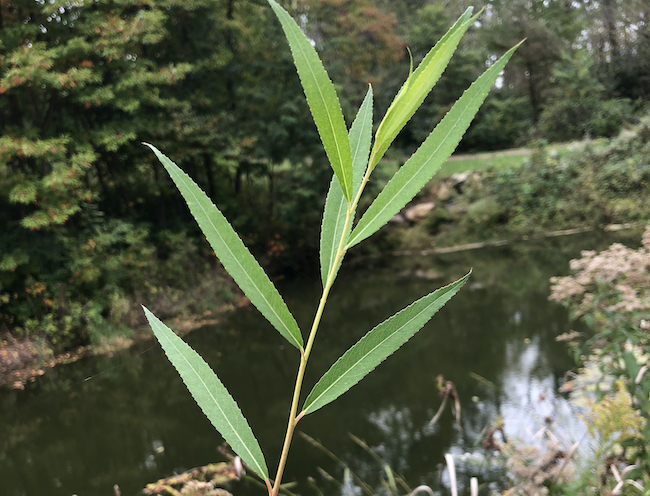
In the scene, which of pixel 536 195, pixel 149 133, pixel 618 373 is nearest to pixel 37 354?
pixel 149 133

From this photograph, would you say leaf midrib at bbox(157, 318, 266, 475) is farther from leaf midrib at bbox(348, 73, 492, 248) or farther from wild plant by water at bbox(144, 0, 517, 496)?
leaf midrib at bbox(348, 73, 492, 248)

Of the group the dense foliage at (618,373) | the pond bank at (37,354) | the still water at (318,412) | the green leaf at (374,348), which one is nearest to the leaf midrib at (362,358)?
the green leaf at (374,348)

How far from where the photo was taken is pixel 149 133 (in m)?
5.80

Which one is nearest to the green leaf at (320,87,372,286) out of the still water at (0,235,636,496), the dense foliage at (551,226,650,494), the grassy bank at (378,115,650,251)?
the dense foliage at (551,226,650,494)

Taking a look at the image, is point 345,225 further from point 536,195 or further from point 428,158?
point 536,195

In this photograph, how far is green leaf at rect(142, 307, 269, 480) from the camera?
0.80ft

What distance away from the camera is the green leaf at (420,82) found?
221 mm

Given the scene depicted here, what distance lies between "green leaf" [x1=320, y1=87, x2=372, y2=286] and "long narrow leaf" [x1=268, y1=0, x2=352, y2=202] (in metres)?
0.03

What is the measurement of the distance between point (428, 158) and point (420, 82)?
44 mm

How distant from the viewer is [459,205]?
927cm

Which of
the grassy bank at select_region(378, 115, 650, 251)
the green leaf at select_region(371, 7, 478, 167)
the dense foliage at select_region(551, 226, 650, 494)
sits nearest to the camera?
the green leaf at select_region(371, 7, 478, 167)

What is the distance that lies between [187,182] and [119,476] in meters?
3.12

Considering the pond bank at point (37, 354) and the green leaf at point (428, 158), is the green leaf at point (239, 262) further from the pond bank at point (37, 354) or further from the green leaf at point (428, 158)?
the pond bank at point (37, 354)

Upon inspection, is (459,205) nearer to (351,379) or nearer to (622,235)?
(622,235)
